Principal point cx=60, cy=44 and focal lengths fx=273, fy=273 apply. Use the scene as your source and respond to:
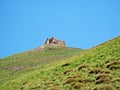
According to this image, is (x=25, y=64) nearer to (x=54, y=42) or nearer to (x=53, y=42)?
(x=53, y=42)

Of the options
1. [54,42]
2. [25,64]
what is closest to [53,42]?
[54,42]

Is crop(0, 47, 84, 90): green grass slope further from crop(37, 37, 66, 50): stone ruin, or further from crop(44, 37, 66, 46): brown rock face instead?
crop(44, 37, 66, 46): brown rock face

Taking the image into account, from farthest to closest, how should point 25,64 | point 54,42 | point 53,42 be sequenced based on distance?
1. point 54,42
2. point 53,42
3. point 25,64

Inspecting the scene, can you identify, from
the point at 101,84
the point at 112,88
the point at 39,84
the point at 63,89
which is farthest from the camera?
the point at 39,84

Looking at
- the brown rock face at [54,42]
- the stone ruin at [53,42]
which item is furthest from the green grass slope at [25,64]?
the brown rock face at [54,42]

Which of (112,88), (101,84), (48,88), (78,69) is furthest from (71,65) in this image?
(112,88)

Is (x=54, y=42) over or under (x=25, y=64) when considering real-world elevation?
over

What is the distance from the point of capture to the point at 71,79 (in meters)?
31.4

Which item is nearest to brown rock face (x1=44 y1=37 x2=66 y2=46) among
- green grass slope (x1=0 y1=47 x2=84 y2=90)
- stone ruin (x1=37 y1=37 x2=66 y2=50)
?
stone ruin (x1=37 y1=37 x2=66 y2=50)

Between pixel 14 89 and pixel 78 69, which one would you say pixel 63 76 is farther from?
pixel 14 89

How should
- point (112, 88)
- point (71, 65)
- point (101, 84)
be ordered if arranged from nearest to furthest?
point (112, 88), point (101, 84), point (71, 65)

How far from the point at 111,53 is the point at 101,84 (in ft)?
44.4

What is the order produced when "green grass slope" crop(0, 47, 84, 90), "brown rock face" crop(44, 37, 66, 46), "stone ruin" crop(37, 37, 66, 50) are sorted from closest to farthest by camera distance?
"green grass slope" crop(0, 47, 84, 90) → "stone ruin" crop(37, 37, 66, 50) → "brown rock face" crop(44, 37, 66, 46)

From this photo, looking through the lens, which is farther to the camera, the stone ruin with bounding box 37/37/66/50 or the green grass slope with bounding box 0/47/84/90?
the stone ruin with bounding box 37/37/66/50
